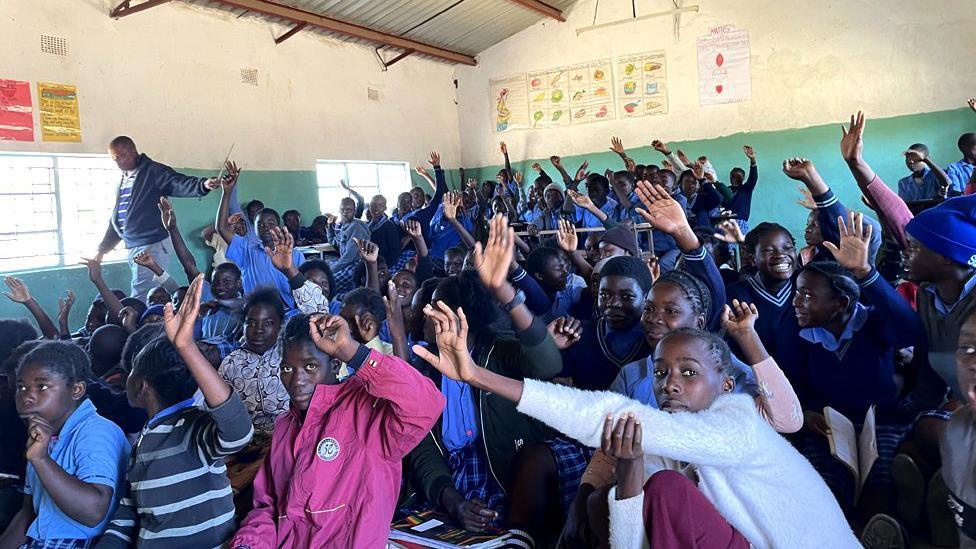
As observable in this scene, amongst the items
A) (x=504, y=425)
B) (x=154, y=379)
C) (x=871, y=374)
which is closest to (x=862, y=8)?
(x=871, y=374)

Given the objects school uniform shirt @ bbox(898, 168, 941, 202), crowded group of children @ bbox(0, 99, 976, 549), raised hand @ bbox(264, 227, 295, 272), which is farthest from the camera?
school uniform shirt @ bbox(898, 168, 941, 202)

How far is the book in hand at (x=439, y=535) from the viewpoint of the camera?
7.20 feet

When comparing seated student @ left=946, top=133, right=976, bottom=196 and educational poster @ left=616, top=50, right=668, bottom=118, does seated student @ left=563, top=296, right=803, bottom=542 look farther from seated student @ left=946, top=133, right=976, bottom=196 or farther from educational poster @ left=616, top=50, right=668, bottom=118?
educational poster @ left=616, top=50, right=668, bottom=118

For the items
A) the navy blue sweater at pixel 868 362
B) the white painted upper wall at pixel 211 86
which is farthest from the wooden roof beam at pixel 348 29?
the navy blue sweater at pixel 868 362

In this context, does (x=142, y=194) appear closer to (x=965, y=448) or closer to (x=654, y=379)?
(x=654, y=379)

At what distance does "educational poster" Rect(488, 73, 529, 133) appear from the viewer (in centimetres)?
1169

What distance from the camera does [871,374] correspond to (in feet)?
7.99

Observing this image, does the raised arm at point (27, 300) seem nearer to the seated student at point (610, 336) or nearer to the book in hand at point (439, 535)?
the book in hand at point (439, 535)

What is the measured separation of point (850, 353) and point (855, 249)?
1.23 feet

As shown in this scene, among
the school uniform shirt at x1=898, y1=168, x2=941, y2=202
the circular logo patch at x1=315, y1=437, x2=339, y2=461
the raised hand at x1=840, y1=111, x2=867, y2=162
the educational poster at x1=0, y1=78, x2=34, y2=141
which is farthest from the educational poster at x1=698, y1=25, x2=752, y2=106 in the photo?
the circular logo patch at x1=315, y1=437, x2=339, y2=461

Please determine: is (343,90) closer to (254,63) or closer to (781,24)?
(254,63)

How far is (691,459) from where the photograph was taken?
64.9 inches

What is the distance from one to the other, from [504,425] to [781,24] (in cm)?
896

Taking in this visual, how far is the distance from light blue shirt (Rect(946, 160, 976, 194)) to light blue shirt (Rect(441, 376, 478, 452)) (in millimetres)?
6208
